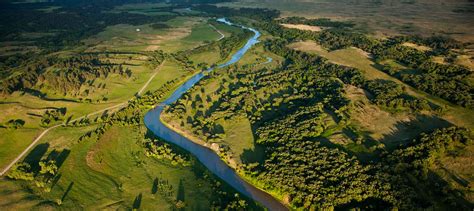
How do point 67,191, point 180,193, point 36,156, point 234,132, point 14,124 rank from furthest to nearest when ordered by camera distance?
point 14,124 → point 234,132 → point 36,156 → point 67,191 → point 180,193

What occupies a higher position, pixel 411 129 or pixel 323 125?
pixel 323 125

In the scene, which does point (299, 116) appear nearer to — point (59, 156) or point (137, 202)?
point (137, 202)

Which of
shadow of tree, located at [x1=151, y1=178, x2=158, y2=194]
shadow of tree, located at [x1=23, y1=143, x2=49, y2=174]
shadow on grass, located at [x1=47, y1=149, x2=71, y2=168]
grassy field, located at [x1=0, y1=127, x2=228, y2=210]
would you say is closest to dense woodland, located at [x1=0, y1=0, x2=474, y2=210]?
shadow of tree, located at [x1=23, y1=143, x2=49, y2=174]

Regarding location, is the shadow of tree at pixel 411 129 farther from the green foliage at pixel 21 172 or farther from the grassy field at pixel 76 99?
the green foliage at pixel 21 172

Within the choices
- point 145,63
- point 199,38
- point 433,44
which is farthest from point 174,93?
point 433,44

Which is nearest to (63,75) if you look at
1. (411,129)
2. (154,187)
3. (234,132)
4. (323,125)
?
(234,132)

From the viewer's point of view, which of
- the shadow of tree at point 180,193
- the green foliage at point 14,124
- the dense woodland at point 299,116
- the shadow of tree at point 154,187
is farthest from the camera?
the green foliage at point 14,124

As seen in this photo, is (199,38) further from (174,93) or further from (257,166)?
(257,166)

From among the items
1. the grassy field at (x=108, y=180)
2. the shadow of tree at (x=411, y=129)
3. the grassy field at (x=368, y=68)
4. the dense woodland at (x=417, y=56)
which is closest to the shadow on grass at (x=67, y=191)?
the grassy field at (x=108, y=180)

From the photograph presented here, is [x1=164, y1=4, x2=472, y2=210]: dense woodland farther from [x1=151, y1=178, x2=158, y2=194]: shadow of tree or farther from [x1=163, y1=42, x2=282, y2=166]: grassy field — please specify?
[x1=151, y1=178, x2=158, y2=194]: shadow of tree

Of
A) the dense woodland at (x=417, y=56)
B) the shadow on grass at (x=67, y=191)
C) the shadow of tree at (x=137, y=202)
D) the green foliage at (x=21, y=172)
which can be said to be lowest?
the shadow of tree at (x=137, y=202)

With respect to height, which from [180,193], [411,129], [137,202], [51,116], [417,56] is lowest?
[137,202]
